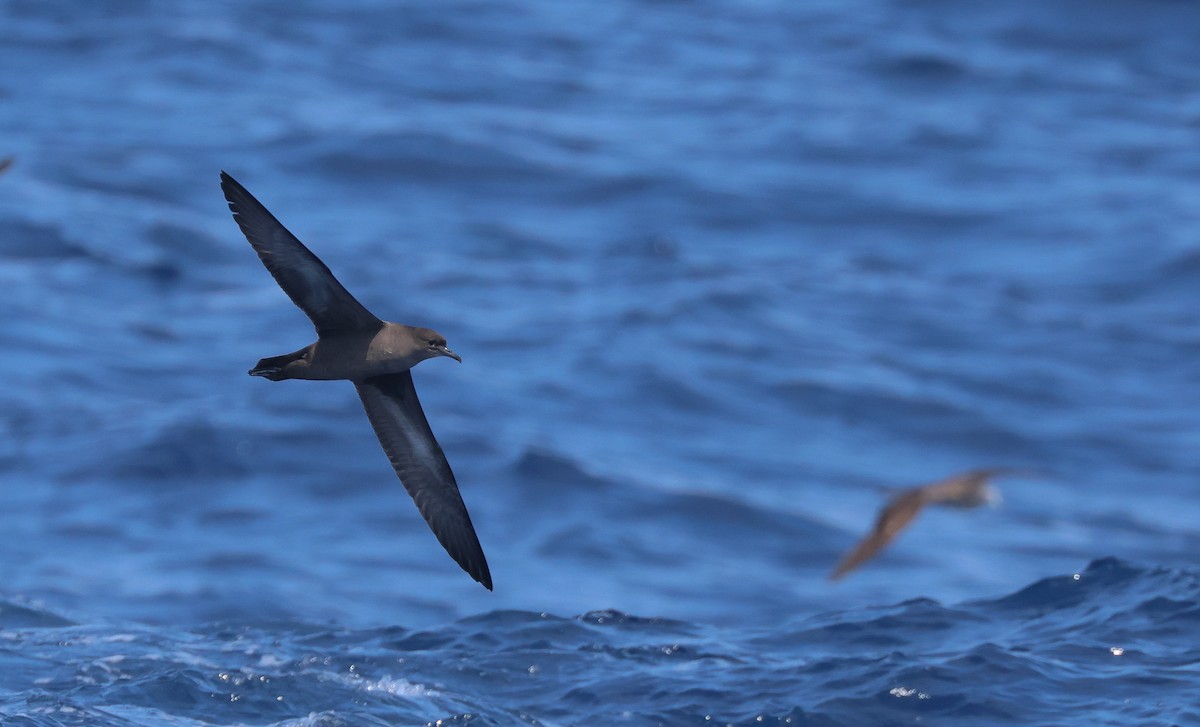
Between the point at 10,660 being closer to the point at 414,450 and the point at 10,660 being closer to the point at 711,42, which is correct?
the point at 414,450

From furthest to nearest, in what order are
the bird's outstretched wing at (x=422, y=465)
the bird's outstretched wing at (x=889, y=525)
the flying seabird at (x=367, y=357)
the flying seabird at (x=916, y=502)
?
the bird's outstretched wing at (x=422, y=465) → the flying seabird at (x=916, y=502) → the bird's outstretched wing at (x=889, y=525) → the flying seabird at (x=367, y=357)

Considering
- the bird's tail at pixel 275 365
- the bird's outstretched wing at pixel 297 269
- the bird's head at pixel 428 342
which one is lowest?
the bird's tail at pixel 275 365

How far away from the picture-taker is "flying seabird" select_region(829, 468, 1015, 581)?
8.65 meters

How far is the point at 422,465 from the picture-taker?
8961mm

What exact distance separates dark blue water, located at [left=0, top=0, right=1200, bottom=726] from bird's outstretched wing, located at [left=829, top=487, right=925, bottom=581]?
140 centimetres

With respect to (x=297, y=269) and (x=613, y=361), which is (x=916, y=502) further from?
(x=613, y=361)

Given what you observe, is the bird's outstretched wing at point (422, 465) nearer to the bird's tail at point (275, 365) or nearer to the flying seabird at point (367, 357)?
the flying seabird at point (367, 357)

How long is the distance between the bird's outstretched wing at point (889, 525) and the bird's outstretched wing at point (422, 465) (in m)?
1.86

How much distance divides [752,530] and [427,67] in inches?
508

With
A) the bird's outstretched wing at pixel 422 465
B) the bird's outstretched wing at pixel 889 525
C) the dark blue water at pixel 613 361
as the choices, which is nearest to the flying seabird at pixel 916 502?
the bird's outstretched wing at pixel 889 525

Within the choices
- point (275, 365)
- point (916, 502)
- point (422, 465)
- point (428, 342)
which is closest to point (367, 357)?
point (428, 342)

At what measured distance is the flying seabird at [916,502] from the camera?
8648 mm

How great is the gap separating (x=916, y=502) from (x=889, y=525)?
225mm

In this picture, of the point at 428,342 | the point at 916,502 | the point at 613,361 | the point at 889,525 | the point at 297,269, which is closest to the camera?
the point at 297,269
